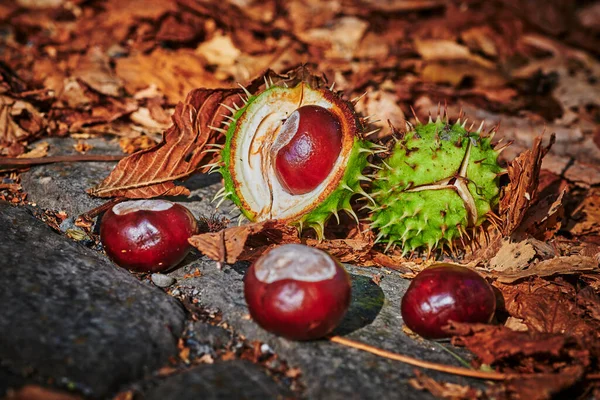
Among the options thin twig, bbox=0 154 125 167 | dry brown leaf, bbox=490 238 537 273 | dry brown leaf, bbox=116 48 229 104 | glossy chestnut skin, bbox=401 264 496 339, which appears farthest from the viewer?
dry brown leaf, bbox=116 48 229 104

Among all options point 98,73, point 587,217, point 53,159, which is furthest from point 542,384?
point 98,73

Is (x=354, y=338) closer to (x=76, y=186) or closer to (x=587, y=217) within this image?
(x=76, y=186)

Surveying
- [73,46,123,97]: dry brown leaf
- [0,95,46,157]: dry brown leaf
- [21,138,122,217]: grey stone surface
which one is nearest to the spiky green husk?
[21,138,122,217]: grey stone surface

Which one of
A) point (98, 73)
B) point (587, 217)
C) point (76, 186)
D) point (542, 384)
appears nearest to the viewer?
point (542, 384)

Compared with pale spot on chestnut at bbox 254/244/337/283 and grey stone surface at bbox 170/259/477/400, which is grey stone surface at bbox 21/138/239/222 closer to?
grey stone surface at bbox 170/259/477/400

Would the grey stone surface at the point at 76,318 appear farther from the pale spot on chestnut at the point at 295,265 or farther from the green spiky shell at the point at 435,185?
the green spiky shell at the point at 435,185

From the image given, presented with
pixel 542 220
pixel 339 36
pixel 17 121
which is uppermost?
pixel 339 36

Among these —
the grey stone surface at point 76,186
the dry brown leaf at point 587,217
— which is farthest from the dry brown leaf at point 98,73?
the dry brown leaf at point 587,217
